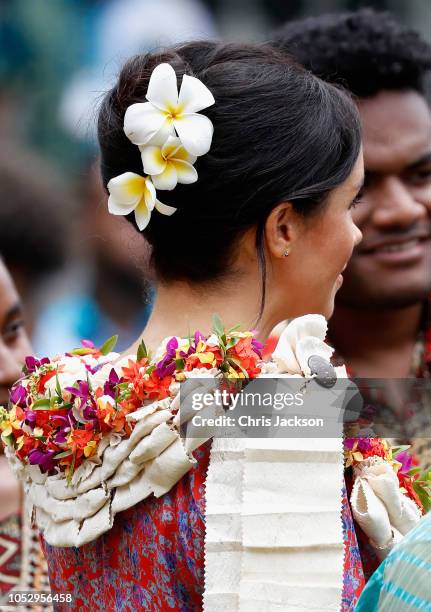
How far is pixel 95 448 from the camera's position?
68.4 inches

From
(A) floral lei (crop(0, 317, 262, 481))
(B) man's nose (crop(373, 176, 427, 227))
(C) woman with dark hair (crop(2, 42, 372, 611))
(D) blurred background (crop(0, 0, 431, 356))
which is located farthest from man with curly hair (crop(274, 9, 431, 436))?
(A) floral lei (crop(0, 317, 262, 481))

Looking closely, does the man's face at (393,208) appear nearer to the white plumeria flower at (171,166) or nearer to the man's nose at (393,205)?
the man's nose at (393,205)

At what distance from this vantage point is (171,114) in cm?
184

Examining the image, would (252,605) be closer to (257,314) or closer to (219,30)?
(257,314)

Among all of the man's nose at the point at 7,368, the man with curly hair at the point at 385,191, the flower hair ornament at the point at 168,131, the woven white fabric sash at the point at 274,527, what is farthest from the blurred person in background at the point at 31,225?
the woven white fabric sash at the point at 274,527

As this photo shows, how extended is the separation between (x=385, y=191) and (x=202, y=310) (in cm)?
133

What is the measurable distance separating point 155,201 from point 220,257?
142 mm

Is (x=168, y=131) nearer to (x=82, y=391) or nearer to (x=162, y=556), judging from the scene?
(x=82, y=391)

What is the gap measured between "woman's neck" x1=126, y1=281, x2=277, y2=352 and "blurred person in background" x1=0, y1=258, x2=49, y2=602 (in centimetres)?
100

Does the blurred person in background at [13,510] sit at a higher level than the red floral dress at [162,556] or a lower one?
higher

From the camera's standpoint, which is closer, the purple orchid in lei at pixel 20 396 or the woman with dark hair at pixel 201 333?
the woman with dark hair at pixel 201 333

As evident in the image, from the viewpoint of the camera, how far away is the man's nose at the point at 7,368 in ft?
9.62

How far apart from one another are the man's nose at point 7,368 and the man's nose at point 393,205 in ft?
3.45

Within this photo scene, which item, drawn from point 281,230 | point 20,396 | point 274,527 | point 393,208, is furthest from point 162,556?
point 393,208
